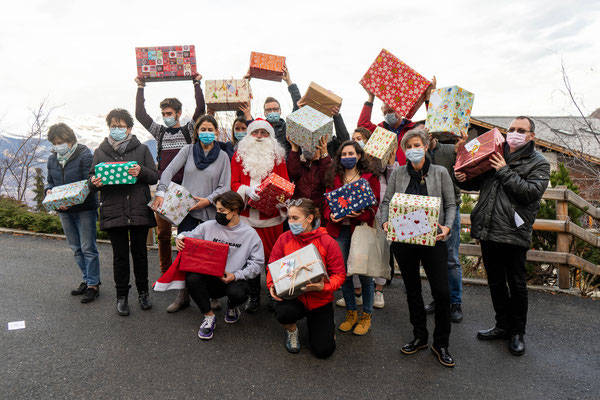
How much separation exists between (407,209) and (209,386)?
2269 millimetres

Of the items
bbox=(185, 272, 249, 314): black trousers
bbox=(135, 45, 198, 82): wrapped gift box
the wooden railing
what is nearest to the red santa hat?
bbox=(135, 45, 198, 82): wrapped gift box

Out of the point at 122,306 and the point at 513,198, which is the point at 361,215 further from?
the point at 122,306

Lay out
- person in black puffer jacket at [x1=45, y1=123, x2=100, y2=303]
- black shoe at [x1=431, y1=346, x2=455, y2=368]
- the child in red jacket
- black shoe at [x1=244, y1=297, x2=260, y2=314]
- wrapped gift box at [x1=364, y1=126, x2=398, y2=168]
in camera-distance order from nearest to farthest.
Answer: black shoe at [x1=431, y1=346, x2=455, y2=368] → the child in red jacket → wrapped gift box at [x1=364, y1=126, x2=398, y2=168] → black shoe at [x1=244, y1=297, x2=260, y2=314] → person in black puffer jacket at [x1=45, y1=123, x2=100, y2=303]

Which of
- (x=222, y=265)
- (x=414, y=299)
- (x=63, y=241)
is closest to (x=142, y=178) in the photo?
(x=222, y=265)

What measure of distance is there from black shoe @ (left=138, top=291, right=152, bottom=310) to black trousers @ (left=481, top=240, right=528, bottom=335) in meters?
3.92

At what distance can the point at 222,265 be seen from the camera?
3.73 metres

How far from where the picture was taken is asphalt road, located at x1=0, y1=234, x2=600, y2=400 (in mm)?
2959

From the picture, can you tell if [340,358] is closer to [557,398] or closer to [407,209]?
[407,209]

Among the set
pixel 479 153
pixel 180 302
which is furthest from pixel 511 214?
pixel 180 302

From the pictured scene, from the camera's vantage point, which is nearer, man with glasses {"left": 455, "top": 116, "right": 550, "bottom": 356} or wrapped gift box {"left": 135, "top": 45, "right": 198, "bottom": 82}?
man with glasses {"left": 455, "top": 116, "right": 550, "bottom": 356}

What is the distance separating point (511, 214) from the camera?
11.3 feet

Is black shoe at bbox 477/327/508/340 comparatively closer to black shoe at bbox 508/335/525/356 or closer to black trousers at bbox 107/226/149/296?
black shoe at bbox 508/335/525/356

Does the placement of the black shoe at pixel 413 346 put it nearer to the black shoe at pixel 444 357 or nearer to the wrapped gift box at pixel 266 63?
the black shoe at pixel 444 357

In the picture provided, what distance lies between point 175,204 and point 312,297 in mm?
1879
